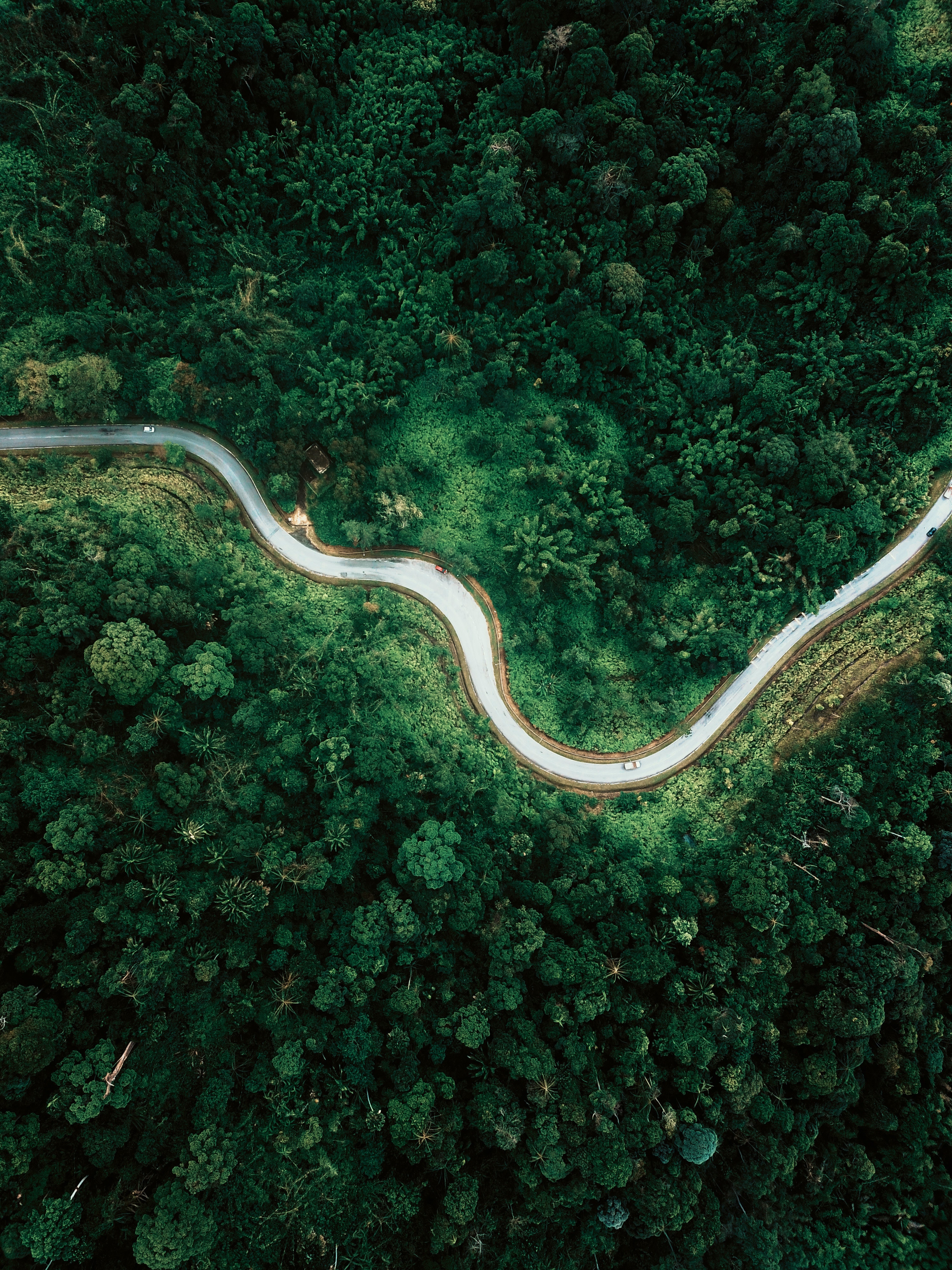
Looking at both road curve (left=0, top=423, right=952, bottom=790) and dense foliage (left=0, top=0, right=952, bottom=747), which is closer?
dense foliage (left=0, top=0, right=952, bottom=747)

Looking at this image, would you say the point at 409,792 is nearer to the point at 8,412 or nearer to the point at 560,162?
the point at 8,412

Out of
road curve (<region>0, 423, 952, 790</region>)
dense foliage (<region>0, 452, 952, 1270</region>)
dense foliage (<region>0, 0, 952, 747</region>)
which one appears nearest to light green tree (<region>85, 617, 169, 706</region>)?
dense foliage (<region>0, 452, 952, 1270</region>)

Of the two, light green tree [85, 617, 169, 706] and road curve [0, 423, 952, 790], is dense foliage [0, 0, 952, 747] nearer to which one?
road curve [0, 423, 952, 790]

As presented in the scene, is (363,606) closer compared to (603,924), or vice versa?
(603,924)

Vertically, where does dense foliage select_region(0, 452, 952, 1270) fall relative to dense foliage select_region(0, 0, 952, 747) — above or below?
below

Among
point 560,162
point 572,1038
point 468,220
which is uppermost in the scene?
point 560,162

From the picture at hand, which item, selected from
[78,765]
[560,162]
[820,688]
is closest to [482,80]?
[560,162]

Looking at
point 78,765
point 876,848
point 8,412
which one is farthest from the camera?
point 8,412
